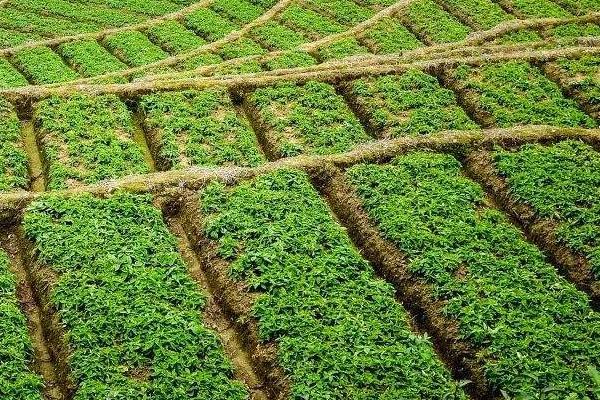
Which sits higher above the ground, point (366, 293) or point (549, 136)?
point (549, 136)

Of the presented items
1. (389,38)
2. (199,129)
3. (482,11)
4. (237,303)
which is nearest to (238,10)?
(389,38)

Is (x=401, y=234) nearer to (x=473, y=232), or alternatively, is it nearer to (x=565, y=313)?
(x=473, y=232)

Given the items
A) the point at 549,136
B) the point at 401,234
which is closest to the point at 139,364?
the point at 401,234

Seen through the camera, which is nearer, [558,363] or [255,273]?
[558,363]

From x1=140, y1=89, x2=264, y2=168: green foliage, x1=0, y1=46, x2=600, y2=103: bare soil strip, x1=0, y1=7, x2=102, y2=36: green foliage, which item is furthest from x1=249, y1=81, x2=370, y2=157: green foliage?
x1=0, y1=7, x2=102, y2=36: green foliage

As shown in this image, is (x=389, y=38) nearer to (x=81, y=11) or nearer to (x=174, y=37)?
(x=174, y=37)

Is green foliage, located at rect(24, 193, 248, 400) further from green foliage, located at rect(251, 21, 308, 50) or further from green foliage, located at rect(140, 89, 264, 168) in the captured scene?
green foliage, located at rect(251, 21, 308, 50)

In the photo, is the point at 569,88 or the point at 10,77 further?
the point at 10,77
